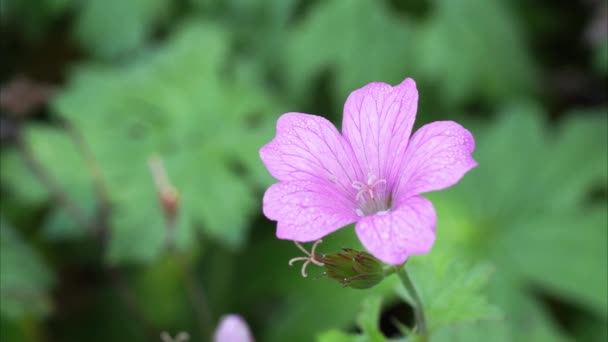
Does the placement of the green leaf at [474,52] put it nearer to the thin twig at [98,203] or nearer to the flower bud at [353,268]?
the thin twig at [98,203]

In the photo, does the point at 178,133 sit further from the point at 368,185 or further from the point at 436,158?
the point at 436,158

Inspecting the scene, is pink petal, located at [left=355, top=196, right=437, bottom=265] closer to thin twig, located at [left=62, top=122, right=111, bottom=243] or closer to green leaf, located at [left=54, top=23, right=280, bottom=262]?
green leaf, located at [left=54, top=23, right=280, bottom=262]

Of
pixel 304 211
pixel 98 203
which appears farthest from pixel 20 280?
pixel 304 211

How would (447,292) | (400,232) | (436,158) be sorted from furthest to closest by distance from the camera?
1. (447,292)
2. (436,158)
3. (400,232)

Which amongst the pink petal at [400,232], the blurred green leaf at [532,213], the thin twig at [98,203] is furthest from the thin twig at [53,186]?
the pink petal at [400,232]

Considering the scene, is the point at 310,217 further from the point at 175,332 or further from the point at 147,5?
the point at 147,5

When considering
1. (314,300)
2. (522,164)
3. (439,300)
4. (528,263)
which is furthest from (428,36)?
(439,300)
